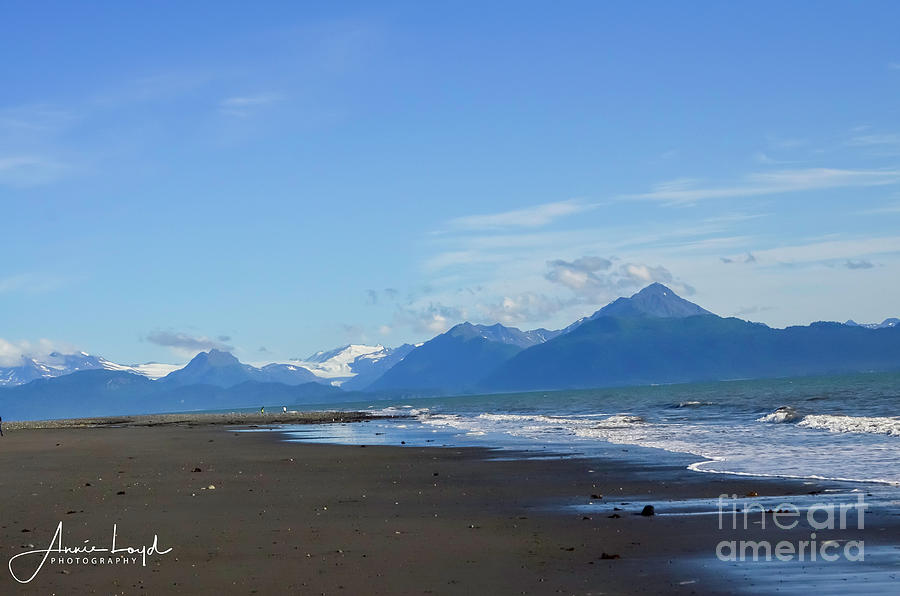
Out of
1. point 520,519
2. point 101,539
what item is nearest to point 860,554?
point 520,519

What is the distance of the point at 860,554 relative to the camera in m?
11.2

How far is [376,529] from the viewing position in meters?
13.9

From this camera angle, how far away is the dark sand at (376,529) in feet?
33.9

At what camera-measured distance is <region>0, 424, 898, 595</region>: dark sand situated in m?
10.3

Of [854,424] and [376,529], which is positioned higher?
[854,424]
